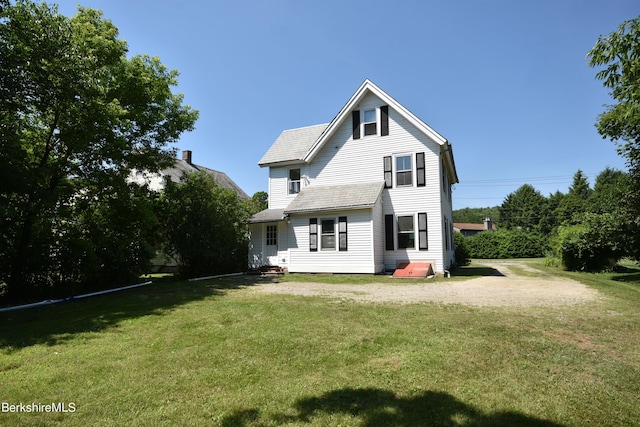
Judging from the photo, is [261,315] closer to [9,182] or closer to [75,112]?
[9,182]

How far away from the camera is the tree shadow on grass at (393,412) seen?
3.27 meters

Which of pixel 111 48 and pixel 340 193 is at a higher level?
pixel 111 48

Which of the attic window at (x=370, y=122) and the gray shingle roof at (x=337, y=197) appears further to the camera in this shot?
the attic window at (x=370, y=122)

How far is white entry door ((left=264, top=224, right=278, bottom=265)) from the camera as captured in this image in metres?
19.0

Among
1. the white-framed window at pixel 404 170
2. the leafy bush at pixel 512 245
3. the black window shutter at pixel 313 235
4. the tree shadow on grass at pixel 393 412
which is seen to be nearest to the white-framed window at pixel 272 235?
the black window shutter at pixel 313 235

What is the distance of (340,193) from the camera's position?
1767cm

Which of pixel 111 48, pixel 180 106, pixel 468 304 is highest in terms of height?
pixel 111 48

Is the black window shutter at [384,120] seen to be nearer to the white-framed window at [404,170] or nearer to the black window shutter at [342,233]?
the white-framed window at [404,170]

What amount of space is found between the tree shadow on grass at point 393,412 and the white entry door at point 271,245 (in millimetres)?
15326

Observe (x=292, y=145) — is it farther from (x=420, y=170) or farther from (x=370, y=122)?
(x=420, y=170)

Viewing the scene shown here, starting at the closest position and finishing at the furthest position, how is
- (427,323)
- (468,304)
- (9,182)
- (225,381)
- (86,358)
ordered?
1. (225,381)
2. (86,358)
3. (427,323)
4. (468,304)
5. (9,182)

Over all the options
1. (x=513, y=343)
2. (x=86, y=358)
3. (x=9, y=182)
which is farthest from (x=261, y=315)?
(x=9, y=182)

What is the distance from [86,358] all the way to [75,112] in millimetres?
9066

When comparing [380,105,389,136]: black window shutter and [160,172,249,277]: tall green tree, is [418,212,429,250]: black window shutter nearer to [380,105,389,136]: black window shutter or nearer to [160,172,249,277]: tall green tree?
[380,105,389,136]: black window shutter
